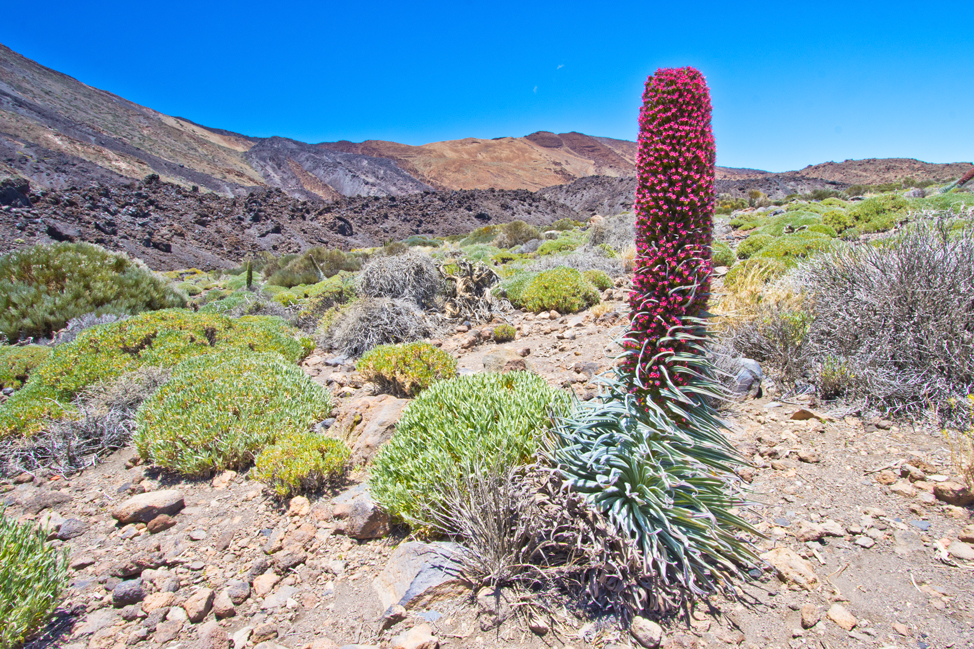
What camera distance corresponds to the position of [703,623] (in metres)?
2.12

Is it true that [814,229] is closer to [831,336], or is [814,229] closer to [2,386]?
[831,336]

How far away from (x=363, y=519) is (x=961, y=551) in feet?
10.9

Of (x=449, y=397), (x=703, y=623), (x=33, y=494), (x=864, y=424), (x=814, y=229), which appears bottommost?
(x=33, y=494)

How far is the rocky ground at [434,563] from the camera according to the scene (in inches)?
83.6

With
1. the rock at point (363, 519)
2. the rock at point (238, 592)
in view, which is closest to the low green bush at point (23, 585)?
the rock at point (238, 592)

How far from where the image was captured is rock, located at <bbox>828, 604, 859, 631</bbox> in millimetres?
2049

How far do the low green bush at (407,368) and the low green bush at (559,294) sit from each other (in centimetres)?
325

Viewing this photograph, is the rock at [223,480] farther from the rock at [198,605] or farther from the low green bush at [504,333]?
the low green bush at [504,333]

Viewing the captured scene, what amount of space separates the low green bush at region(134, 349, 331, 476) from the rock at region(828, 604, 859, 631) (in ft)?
12.6

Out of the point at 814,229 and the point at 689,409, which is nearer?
the point at 689,409

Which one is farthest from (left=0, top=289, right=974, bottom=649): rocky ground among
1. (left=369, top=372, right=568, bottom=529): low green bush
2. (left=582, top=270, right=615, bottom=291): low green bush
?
(left=582, top=270, right=615, bottom=291): low green bush

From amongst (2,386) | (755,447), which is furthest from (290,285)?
(755,447)

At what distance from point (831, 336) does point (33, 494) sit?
23.5 feet

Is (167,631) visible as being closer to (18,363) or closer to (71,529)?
(71,529)
